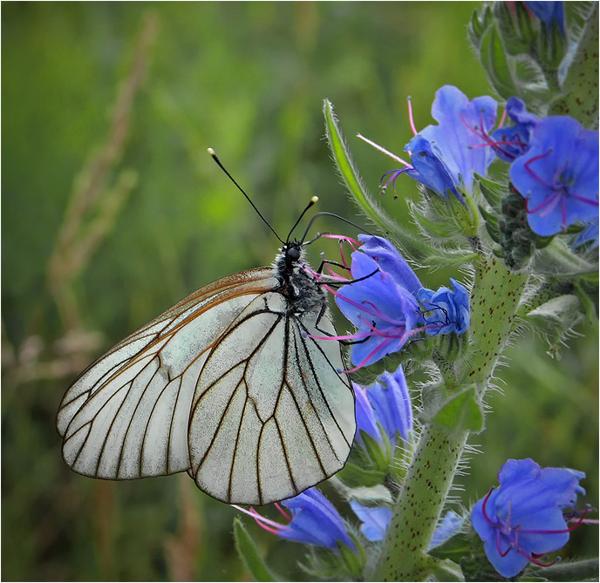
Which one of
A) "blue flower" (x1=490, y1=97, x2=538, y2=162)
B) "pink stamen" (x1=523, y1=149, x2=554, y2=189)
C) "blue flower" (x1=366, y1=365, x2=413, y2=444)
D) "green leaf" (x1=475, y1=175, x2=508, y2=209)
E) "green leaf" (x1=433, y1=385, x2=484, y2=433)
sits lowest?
"blue flower" (x1=366, y1=365, x2=413, y2=444)

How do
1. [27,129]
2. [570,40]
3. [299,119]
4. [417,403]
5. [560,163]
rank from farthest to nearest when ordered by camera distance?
1. [27,129]
2. [299,119]
3. [417,403]
4. [570,40]
5. [560,163]

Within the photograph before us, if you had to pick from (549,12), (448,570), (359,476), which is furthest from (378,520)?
(549,12)

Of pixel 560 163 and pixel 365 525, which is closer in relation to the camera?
pixel 560 163

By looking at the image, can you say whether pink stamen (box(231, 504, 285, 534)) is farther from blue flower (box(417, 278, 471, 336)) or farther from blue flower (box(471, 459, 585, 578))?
blue flower (box(417, 278, 471, 336))

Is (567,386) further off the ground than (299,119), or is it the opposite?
(299,119)

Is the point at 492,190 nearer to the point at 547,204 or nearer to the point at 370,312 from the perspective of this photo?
the point at 547,204

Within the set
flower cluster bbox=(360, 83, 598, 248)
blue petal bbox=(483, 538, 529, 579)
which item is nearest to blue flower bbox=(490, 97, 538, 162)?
flower cluster bbox=(360, 83, 598, 248)

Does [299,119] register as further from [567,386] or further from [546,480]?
[546,480]

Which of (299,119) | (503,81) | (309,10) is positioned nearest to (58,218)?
(299,119)
